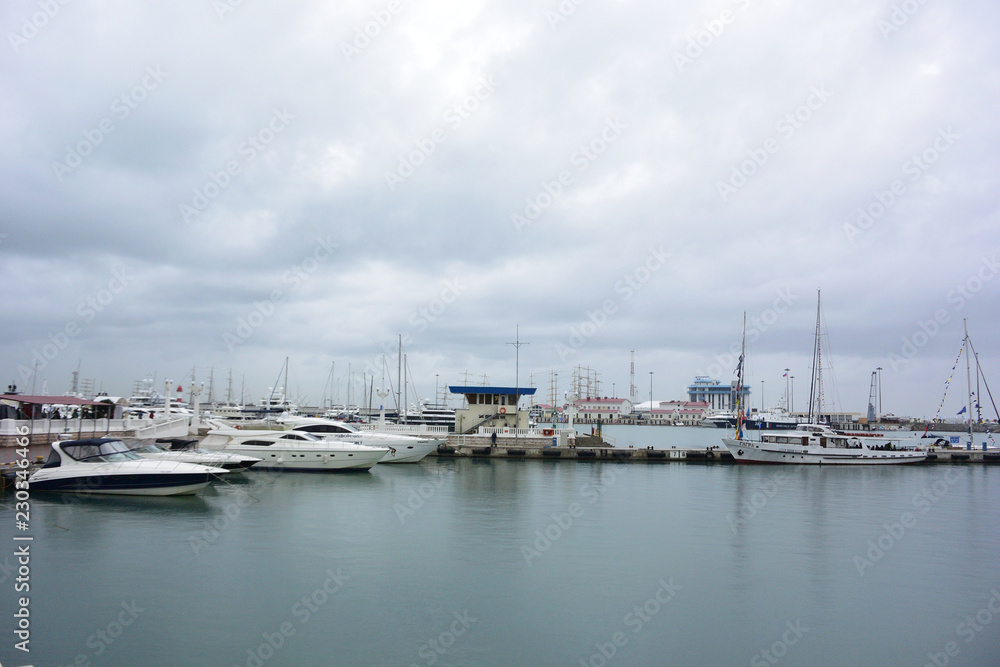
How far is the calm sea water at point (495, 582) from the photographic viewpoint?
36.4ft

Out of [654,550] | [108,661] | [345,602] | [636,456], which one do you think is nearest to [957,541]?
[654,550]

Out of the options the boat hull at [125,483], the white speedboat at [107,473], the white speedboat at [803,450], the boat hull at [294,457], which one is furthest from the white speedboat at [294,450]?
the white speedboat at [803,450]

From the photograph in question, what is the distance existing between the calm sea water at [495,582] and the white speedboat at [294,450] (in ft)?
17.8

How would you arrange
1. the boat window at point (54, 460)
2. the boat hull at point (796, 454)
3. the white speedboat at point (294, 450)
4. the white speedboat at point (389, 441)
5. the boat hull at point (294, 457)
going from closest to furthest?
the boat window at point (54, 460), the boat hull at point (294, 457), the white speedboat at point (294, 450), the white speedboat at point (389, 441), the boat hull at point (796, 454)

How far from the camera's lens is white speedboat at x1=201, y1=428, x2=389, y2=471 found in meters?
32.2

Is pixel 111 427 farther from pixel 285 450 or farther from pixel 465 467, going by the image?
pixel 465 467

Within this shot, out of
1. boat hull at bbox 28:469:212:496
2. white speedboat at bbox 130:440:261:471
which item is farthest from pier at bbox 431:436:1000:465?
boat hull at bbox 28:469:212:496

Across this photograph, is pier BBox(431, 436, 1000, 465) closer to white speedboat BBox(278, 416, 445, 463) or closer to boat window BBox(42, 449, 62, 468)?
white speedboat BBox(278, 416, 445, 463)

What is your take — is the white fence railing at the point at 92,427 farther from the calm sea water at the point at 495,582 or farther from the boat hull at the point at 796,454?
the boat hull at the point at 796,454

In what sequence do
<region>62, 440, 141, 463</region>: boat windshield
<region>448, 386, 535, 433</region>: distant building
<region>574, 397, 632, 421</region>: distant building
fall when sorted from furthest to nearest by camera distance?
<region>574, 397, 632, 421</region>: distant building
<region>448, 386, 535, 433</region>: distant building
<region>62, 440, 141, 463</region>: boat windshield

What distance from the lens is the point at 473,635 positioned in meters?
11.5

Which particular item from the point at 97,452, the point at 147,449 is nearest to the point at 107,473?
the point at 97,452

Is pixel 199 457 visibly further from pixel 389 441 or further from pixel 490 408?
pixel 490 408

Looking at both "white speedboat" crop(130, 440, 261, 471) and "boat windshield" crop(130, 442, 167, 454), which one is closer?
"white speedboat" crop(130, 440, 261, 471)
